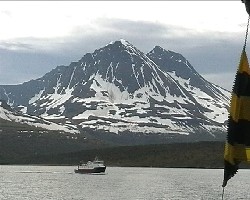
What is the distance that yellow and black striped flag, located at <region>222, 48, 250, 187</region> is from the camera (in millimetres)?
11211

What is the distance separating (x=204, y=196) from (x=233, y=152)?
114388 millimetres

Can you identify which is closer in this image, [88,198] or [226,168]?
[226,168]

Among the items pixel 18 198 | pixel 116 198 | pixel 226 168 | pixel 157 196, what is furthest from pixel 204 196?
pixel 226 168

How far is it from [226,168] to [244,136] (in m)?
0.87

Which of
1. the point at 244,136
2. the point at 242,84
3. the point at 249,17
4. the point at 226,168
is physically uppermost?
the point at 249,17

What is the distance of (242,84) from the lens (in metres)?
11.3

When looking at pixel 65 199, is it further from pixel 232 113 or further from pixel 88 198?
pixel 232 113

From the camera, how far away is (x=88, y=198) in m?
117

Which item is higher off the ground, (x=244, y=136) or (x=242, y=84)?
(x=242, y=84)

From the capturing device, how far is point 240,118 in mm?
11336

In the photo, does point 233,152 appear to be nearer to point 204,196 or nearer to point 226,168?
point 226,168

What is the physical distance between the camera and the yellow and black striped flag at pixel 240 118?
11.2m

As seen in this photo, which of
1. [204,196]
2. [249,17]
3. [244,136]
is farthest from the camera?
[204,196]

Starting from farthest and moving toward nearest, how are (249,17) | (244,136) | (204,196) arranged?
(204,196), (244,136), (249,17)
